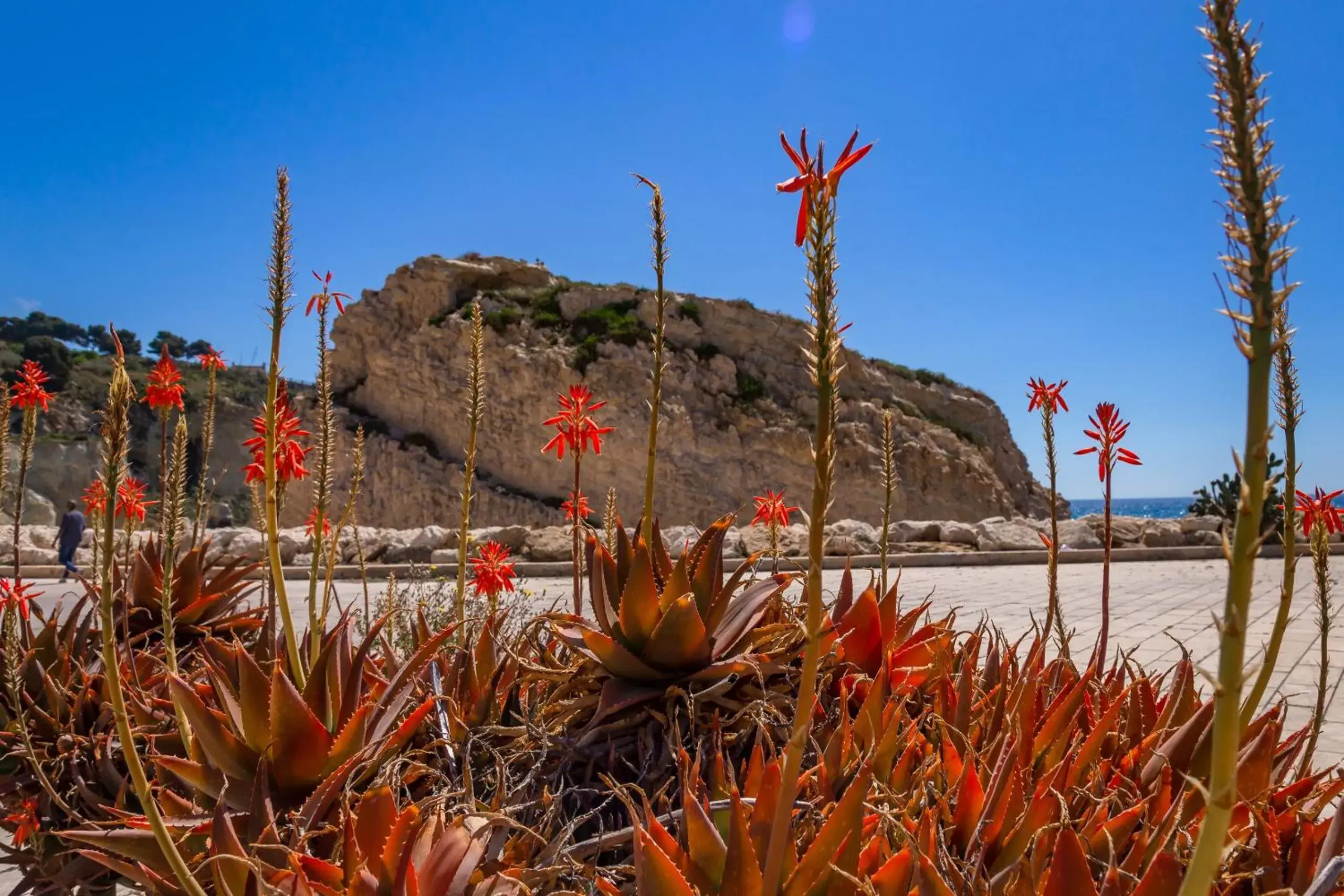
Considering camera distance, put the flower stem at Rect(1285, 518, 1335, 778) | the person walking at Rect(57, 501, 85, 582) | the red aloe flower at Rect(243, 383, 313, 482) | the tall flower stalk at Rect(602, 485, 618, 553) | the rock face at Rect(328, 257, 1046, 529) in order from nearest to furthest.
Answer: the flower stem at Rect(1285, 518, 1335, 778) < the tall flower stalk at Rect(602, 485, 618, 553) < the red aloe flower at Rect(243, 383, 313, 482) < the person walking at Rect(57, 501, 85, 582) < the rock face at Rect(328, 257, 1046, 529)

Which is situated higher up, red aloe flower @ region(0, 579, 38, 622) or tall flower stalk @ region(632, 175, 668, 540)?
tall flower stalk @ region(632, 175, 668, 540)

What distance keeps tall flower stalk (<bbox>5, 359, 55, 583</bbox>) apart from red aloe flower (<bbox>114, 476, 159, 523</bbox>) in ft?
0.85

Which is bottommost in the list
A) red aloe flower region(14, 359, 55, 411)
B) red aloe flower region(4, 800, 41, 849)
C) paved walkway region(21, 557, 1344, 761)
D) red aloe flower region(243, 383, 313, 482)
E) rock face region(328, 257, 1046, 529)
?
paved walkway region(21, 557, 1344, 761)

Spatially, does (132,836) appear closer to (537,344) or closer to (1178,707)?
(1178,707)

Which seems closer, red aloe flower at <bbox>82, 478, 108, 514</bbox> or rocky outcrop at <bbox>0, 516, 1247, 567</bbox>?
red aloe flower at <bbox>82, 478, 108, 514</bbox>

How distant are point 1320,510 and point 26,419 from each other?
151 inches

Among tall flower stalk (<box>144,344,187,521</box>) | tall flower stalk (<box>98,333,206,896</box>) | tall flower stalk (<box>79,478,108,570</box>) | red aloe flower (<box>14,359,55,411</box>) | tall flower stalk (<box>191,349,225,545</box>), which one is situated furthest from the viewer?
red aloe flower (<box>14,359,55,411</box>)

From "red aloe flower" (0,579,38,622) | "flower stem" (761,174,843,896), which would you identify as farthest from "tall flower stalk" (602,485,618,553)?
"red aloe flower" (0,579,38,622)

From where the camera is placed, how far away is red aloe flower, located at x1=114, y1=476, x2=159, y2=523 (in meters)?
2.50

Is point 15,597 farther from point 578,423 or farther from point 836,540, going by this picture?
point 836,540

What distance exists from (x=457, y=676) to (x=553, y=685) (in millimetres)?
203

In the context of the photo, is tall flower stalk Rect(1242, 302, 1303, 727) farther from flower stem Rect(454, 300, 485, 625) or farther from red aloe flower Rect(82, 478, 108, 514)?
red aloe flower Rect(82, 478, 108, 514)

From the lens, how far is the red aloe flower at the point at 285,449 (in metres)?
2.09

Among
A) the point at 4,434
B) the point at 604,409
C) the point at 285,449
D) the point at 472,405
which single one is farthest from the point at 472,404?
the point at 604,409
